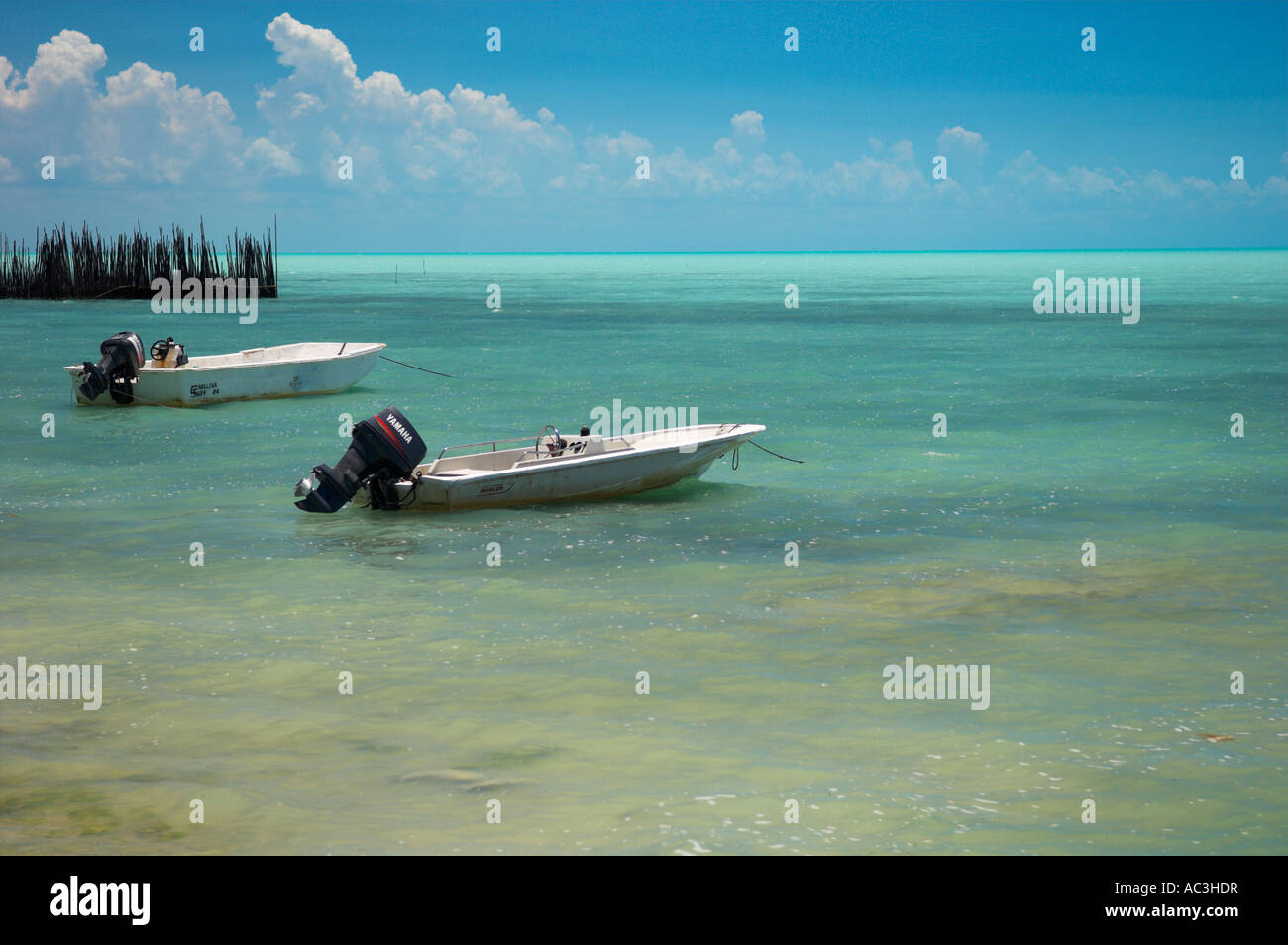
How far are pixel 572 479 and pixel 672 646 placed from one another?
6339 millimetres

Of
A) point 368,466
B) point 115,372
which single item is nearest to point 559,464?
point 368,466

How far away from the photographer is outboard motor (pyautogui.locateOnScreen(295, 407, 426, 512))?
54.2 ft

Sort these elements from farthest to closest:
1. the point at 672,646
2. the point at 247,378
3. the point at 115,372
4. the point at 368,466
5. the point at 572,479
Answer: the point at 247,378 → the point at 115,372 → the point at 572,479 → the point at 368,466 → the point at 672,646

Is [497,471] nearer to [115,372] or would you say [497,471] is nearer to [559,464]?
[559,464]

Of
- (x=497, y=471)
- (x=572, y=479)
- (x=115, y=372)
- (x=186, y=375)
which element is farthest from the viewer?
(x=186, y=375)

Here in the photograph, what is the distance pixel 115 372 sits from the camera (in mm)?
27953

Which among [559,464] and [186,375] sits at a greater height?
[186,375]

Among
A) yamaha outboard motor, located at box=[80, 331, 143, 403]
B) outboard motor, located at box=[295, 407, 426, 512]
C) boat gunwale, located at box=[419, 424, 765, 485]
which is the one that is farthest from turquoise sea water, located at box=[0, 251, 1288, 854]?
yamaha outboard motor, located at box=[80, 331, 143, 403]

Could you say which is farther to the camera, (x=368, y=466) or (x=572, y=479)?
(x=572, y=479)

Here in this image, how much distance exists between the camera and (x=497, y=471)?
18016 millimetres

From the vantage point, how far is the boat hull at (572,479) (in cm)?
1703

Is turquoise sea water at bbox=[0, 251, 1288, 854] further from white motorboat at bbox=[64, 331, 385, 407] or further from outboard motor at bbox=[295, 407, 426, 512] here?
white motorboat at bbox=[64, 331, 385, 407]

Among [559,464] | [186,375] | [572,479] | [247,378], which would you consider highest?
[186,375]

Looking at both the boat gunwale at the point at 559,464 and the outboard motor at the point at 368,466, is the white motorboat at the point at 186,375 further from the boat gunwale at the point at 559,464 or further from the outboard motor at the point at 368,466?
the outboard motor at the point at 368,466
